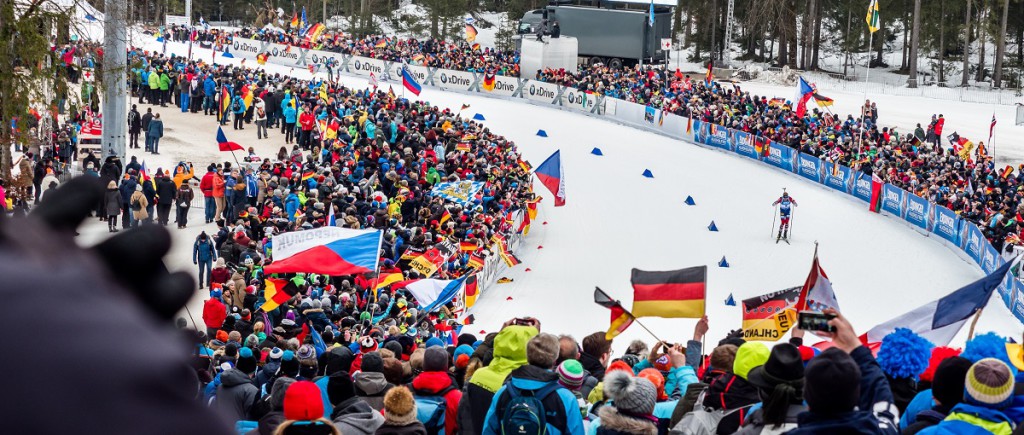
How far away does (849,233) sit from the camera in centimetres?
2722

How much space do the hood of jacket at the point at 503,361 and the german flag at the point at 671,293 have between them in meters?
4.54

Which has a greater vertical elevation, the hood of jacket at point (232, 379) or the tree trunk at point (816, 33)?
the tree trunk at point (816, 33)

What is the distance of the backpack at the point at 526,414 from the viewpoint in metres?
5.00

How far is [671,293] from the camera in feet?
33.8

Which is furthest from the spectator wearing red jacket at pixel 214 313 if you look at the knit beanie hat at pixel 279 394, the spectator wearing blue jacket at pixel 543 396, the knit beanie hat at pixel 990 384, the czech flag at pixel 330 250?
the knit beanie hat at pixel 990 384

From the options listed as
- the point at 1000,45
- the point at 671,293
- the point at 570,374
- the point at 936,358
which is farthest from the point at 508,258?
the point at 1000,45

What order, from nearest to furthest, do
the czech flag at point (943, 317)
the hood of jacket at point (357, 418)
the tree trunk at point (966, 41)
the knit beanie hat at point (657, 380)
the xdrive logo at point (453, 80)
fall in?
the hood of jacket at point (357, 418) < the knit beanie hat at point (657, 380) < the czech flag at point (943, 317) < the xdrive logo at point (453, 80) < the tree trunk at point (966, 41)

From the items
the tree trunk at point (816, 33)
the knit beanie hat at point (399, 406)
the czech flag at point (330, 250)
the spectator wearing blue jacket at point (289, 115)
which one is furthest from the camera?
the tree trunk at point (816, 33)

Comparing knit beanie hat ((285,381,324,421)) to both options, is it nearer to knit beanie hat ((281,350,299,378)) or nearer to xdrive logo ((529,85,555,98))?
knit beanie hat ((281,350,299,378))

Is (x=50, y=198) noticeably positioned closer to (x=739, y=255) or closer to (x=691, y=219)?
(x=739, y=255)

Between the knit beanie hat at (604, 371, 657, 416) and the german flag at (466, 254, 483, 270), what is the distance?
14.0 metres

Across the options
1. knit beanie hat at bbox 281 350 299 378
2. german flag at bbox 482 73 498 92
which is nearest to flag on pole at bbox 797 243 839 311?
knit beanie hat at bbox 281 350 299 378

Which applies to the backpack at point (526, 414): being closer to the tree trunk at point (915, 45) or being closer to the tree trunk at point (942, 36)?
the tree trunk at point (915, 45)

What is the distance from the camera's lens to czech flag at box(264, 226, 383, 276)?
1201cm
